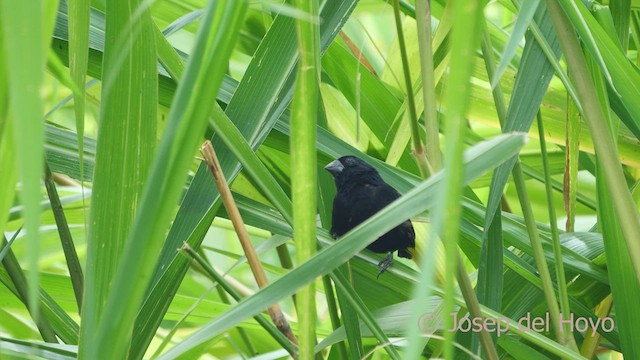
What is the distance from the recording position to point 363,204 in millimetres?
2391

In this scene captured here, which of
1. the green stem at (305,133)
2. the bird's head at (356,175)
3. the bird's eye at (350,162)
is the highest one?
the bird's head at (356,175)

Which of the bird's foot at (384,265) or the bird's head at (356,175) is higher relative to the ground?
the bird's head at (356,175)

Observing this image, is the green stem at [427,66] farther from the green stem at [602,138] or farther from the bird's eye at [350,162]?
the bird's eye at [350,162]

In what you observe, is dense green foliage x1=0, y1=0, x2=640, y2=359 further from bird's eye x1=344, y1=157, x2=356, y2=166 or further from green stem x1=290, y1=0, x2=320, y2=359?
bird's eye x1=344, y1=157, x2=356, y2=166

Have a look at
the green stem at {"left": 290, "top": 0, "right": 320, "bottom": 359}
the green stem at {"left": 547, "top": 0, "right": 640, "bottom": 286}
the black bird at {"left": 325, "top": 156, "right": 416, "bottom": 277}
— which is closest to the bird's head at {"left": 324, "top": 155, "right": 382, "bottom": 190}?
the black bird at {"left": 325, "top": 156, "right": 416, "bottom": 277}

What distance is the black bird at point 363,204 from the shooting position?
230 cm

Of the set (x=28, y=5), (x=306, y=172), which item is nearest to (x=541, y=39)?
(x=306, y=172)

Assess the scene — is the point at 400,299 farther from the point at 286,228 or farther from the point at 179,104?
the point at 179,104

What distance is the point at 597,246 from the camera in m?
1.54

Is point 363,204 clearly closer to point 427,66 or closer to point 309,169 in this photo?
point 427,66

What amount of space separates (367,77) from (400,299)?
468mm

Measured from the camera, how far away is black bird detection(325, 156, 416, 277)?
230 cm

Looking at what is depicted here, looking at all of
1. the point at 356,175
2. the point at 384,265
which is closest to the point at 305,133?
the point at 384,265

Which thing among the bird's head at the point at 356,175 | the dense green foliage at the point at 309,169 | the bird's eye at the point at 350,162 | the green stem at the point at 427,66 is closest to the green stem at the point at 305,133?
the dense green foliage at the point at 309,169
